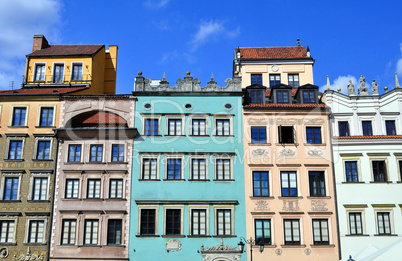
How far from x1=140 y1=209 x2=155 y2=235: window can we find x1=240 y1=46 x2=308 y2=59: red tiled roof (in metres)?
20.1

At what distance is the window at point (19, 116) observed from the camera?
37500 mm

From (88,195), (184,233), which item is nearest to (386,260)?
(184,233)

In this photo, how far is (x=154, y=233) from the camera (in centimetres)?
3459

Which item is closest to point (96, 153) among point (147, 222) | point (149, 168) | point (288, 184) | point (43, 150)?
point (43, 150)

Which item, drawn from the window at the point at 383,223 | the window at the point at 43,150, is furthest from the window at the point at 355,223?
the window at the point at 43,150

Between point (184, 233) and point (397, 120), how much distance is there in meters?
19.6

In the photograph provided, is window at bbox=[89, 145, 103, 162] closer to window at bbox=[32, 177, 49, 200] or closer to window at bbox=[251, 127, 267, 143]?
window at bbox=[32, 177, 49, 200]

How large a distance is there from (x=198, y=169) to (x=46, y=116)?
13368mm

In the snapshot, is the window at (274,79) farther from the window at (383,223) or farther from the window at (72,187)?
the window at (72,187)

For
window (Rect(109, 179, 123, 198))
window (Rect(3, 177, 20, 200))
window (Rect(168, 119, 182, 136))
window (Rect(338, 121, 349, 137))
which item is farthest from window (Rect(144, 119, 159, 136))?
window (Rect(338, 121, 349, 137))

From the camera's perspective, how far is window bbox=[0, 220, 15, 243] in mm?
34553

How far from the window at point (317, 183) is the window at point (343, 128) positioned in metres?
3.85

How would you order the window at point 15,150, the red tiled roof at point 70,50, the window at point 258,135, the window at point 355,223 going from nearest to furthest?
the window at point 355,223 < the window at point 15,150 < the window at point 258,135 < the red tiled roof at point 70,50

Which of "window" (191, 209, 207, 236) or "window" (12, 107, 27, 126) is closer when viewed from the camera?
"window" (191, 209, 207, 236)
